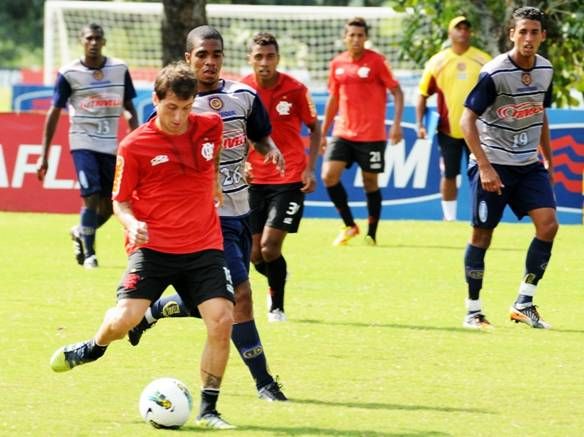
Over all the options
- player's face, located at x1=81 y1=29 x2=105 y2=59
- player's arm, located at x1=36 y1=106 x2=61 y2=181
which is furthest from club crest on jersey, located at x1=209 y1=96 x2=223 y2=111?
player's arm, located at x1=36 y1=106 x2=61 y2=181

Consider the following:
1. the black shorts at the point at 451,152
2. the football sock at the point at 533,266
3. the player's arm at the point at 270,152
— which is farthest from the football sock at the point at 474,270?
the black shorts at the point at 451,152

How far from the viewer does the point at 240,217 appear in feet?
30.3

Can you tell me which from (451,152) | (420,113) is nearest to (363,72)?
(420,113)

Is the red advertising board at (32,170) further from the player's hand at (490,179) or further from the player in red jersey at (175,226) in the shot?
the player in red jersey at (175,226)

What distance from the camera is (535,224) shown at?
11586 mm

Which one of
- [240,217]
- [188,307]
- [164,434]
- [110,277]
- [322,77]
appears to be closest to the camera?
[164,434]

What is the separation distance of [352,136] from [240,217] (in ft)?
27.0

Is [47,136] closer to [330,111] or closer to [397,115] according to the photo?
[330,111]

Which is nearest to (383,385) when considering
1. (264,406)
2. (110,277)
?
(264,406)

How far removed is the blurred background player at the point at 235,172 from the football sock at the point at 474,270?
8.98ft

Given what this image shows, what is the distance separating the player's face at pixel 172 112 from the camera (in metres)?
8.02

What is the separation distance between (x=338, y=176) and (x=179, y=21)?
5.76 metres

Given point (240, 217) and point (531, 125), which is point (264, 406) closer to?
point (240, 217)

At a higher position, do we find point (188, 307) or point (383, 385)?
point (188, 307)
